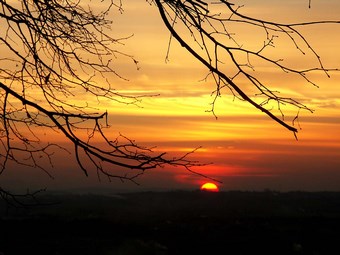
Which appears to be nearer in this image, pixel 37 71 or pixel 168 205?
pixel 37 71

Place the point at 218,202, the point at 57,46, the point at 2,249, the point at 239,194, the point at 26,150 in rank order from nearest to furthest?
the point at 26,150
the point at 57,46
the point at 2,249
the point at 218,202
the point at 239,194

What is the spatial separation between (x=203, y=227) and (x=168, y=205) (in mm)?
16777

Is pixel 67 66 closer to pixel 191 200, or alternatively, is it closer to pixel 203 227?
pixel 203 227

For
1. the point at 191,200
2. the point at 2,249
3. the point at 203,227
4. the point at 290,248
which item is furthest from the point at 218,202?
the point at 2,249

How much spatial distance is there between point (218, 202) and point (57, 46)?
117ft

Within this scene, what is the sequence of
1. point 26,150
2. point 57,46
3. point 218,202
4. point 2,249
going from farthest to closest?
1. point 218,202
2. point 2,249
3. point 57,46
4. point 26,150

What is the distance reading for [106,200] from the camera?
46312mm

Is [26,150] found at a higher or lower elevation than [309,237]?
higher

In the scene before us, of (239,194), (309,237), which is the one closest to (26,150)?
(309,237)

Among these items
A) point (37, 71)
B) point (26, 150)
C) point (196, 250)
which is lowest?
point (196, 250)

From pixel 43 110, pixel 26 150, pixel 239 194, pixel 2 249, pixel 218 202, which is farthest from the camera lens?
pixel 239 194

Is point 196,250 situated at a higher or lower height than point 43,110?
lower

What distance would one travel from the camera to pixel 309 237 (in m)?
22.1

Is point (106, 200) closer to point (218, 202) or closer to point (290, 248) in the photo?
point (218, 202)
